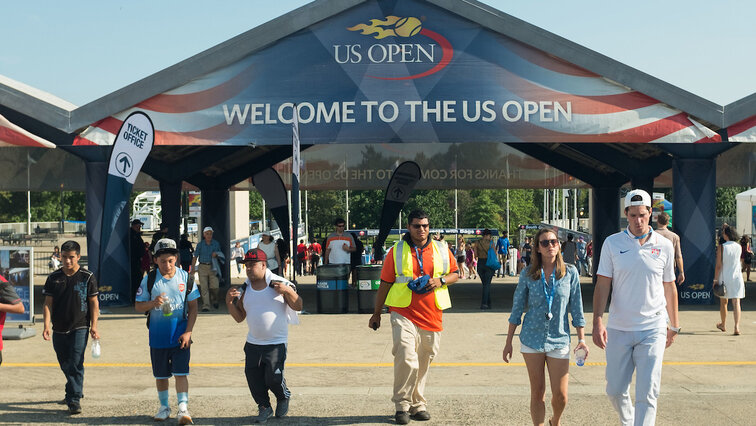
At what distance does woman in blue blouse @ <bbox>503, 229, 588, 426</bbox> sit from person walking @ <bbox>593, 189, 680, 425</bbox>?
361mm

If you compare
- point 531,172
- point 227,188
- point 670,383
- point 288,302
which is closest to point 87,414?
point 288,302

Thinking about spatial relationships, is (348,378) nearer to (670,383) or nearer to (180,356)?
(180,356)

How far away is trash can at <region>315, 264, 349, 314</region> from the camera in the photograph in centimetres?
1641

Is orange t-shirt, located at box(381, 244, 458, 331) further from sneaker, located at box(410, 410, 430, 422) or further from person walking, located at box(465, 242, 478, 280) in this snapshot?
person walking, located at box(465, 242, 478, 280)

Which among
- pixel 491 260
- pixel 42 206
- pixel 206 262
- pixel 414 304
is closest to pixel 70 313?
pixel 414 304

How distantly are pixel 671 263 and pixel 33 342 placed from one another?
10.0 metres

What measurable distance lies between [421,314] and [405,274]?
1.30 ft

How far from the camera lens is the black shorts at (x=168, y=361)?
7.82m

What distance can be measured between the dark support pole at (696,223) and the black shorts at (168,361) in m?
12.2

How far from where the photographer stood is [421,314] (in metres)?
7.94

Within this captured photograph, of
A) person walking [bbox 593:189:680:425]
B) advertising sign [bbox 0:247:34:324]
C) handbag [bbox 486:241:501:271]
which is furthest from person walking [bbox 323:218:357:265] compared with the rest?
person walking [bbox 593:189:680:425]

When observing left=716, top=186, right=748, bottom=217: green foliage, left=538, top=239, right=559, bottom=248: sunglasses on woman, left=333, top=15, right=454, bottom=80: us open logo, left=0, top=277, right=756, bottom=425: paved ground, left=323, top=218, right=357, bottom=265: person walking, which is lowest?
left=0, top=277, right=756, bottom=425: paved ground

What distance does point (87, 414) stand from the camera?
8.16 m

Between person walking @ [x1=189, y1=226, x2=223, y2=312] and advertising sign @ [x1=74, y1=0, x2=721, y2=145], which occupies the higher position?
advertising sign @ [x1=74, y1=0, x2=721, y2=145]
